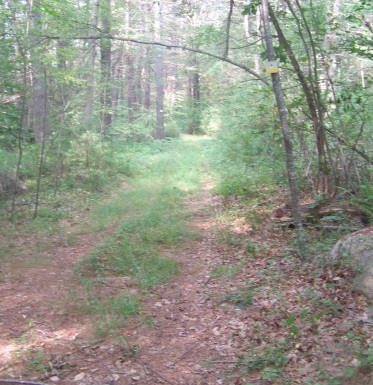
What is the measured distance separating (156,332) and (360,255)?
269cm

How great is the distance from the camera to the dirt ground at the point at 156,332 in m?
3.84

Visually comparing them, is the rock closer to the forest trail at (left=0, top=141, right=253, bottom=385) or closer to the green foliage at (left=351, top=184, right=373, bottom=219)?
the green foliage at (left=351, top=184, right=373, bottom=219)

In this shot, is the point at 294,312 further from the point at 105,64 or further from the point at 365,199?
the point at 105,64

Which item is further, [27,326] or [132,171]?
[132,171]

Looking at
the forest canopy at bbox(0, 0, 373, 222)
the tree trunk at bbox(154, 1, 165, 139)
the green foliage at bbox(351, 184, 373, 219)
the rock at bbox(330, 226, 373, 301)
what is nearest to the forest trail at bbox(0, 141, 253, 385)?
the rock at bbox(330, 226, 373, 301)

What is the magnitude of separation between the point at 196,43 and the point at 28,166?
6.17 metres

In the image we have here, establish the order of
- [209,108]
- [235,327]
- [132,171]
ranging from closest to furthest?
[235,327], [132,171], [209,108]

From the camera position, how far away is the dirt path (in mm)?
3895

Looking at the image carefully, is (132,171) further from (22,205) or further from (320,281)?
(320,281)

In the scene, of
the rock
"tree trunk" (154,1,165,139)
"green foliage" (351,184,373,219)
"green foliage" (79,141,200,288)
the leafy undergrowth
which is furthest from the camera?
"tree trunk" (154,1,165,139)

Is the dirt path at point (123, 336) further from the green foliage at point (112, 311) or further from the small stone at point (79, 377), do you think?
the green foliage at point (112, 311)

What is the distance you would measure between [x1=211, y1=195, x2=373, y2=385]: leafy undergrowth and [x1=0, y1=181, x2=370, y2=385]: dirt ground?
0.8 inches

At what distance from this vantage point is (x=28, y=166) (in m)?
11.4

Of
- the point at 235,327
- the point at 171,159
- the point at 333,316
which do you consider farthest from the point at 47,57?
the point at 171,159
